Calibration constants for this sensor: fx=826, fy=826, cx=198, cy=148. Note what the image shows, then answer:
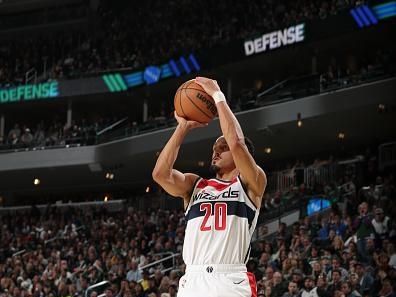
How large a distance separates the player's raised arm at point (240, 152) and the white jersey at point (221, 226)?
0.28ft

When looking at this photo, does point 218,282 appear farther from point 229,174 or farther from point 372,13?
point 372,13

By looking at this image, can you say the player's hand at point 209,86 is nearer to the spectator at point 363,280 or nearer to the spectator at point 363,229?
the spectator at point 363,280

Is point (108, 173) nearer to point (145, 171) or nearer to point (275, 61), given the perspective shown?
point (145, 171)

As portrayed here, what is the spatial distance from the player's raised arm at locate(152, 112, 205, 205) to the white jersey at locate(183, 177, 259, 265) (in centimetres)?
15

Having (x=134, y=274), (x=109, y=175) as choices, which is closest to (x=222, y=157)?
(x=134, y=274)

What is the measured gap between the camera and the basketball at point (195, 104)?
557 cm

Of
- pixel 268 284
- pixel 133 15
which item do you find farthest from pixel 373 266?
pixel 133 15

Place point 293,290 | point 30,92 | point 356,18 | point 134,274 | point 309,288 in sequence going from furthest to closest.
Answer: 1. point 30,92
2. point 356,18
3. point 134,274
4. point 293,290
5. point 309,288

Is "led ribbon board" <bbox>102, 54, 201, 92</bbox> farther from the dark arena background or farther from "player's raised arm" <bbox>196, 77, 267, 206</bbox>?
"player's raised arm" <bbox>196, 77, 267, 206</bbox>

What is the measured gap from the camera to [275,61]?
26.5 m

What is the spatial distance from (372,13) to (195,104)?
58.2 ft

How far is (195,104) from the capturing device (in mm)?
5566

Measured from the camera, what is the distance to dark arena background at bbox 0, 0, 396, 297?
15.8m

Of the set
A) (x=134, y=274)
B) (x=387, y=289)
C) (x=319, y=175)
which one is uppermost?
(x=319, y=175)
